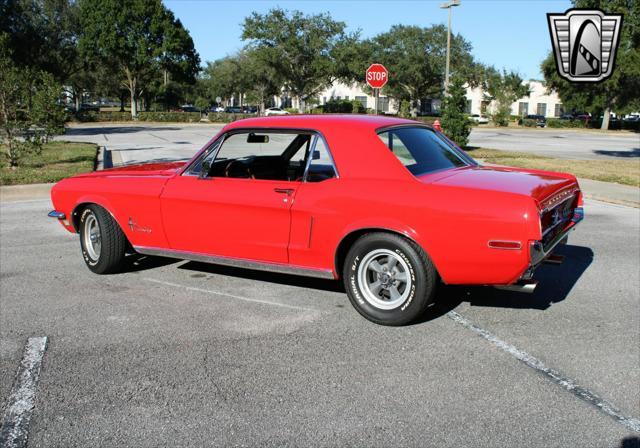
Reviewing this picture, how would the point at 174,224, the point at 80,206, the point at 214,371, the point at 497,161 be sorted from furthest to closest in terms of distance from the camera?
1. the point at 497,161
2. the point at 80,206
3. the point at 174,224
4. the point at 214,371

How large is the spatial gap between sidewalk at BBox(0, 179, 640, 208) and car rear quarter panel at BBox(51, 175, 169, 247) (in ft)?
20.4

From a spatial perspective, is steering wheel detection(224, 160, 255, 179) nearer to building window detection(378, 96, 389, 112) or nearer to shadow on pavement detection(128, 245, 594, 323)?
shadow on pavement detection(128, 245, 594, 323)

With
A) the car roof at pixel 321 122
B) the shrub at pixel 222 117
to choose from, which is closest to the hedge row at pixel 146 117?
the shrub at pixel 222 117

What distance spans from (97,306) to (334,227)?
2153mm

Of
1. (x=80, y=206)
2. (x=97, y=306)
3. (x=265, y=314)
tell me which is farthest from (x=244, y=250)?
(x=80, y=206)

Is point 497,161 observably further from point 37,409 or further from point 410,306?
point 37,409

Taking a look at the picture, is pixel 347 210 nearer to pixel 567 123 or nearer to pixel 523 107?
pixel 567 123

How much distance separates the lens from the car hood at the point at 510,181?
4.51 meters

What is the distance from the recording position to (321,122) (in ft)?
17.0

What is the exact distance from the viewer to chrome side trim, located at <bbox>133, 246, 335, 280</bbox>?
16.5 ft

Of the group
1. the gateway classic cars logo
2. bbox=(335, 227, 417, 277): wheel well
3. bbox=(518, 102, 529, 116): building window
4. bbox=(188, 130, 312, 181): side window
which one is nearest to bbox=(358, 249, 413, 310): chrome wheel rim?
bbox=(335, 227, 417, 277): wheel well

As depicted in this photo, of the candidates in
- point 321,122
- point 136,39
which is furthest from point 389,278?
point 136,39

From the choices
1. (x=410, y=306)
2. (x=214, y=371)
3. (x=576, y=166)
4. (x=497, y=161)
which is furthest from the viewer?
(x=497, y=161)

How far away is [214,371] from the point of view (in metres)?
3.98
